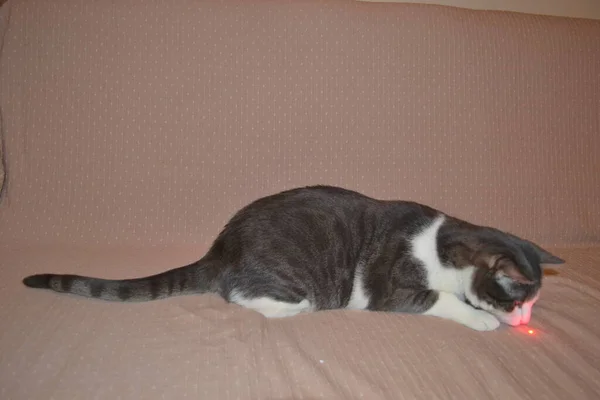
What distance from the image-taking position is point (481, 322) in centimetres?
176

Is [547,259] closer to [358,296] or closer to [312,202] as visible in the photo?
[358,296]

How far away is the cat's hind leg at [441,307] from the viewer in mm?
1768

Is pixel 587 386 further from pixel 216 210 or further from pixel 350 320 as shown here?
pixel 216 210

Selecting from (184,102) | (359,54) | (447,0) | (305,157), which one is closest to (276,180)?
(305,157)

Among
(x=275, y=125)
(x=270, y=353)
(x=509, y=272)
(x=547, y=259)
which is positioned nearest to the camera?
(x=270, y=353)

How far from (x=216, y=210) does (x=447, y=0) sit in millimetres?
1452

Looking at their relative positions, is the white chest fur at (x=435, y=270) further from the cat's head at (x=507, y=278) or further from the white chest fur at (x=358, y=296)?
the white chest fur at (x=358, y=296)

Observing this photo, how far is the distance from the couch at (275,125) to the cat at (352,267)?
0.24ft

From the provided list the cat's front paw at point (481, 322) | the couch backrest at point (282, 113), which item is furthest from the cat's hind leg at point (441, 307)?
the couch backrest at point (282, 113)

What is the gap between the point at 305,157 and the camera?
2.29 m

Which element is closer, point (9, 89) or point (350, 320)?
point (350, 320)

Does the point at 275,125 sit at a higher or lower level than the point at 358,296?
Result: higher

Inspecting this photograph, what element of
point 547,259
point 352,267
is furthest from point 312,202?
point 547,259

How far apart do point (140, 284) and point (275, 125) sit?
2.80ft
